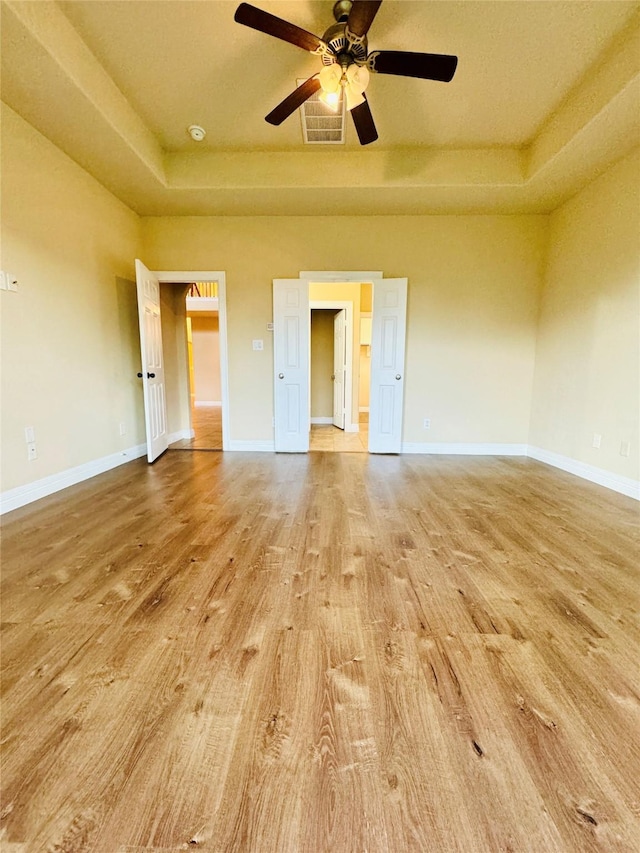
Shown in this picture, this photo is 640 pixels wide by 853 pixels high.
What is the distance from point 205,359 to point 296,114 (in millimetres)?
7336

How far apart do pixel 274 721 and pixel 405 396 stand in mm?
3502

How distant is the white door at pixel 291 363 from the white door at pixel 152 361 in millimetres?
1337

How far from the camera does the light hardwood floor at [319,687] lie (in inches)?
28.2

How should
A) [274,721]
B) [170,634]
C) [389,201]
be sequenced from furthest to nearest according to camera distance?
[389,201], [170,634], [274,721]

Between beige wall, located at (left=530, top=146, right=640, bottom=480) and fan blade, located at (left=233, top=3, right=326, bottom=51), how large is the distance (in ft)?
8.77

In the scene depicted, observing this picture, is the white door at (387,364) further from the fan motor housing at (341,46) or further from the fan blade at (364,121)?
the fan motor housing at (341,46)

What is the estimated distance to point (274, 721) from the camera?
36.3 inches

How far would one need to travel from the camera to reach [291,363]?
393 centimetres

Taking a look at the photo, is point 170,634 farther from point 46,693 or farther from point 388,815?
point 388,815

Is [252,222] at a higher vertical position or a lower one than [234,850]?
higher

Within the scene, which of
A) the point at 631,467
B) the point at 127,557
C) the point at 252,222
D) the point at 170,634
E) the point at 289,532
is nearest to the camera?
the point at 170,634

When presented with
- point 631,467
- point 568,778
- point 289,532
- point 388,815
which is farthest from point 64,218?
point 631,467

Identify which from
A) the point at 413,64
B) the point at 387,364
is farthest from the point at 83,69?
the point at 387,364

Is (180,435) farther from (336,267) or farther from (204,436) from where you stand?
(336,267)
